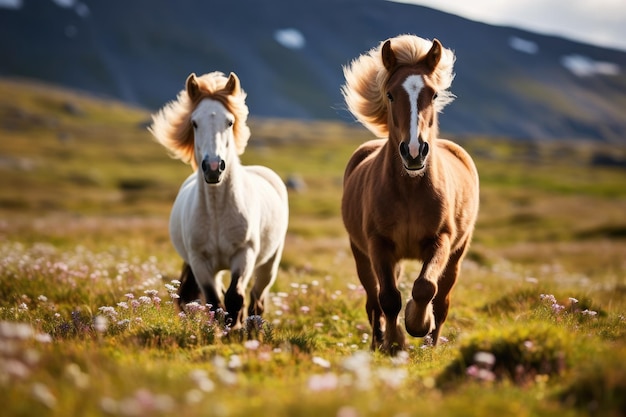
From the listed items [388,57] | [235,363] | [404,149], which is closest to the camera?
[235,363]

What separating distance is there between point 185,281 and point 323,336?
237 centimetres

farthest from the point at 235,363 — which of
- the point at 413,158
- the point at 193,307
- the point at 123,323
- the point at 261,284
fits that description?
the point at 261,284

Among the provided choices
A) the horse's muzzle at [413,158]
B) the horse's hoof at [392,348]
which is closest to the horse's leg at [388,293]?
the horse's hoof at [392,348]

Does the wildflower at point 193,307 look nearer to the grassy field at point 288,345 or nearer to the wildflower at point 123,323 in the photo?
the grassy field at point 288,345

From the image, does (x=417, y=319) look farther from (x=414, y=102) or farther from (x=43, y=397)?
(x=43, y=397)

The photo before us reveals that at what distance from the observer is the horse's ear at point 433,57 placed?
7.37 m

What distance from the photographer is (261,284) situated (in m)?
10.2

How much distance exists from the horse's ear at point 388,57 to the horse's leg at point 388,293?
86.2 inches

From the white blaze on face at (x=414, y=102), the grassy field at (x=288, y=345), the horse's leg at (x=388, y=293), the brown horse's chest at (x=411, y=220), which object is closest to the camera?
the grassy field at (x=288, y=345)

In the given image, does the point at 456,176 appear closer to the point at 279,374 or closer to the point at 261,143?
the point at 279,374

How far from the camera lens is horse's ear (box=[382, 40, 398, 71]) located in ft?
24.4

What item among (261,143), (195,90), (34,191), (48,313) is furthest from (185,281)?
(261,143)

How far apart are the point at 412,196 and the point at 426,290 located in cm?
119

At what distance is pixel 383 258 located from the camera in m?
7.27
